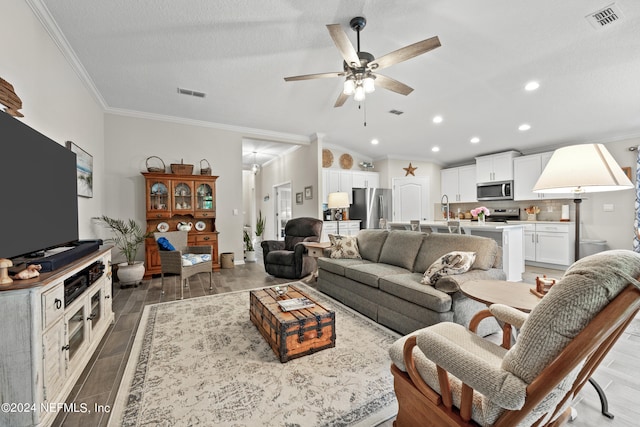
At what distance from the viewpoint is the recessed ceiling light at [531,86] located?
139 inches

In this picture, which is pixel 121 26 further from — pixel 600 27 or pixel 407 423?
pixel 600 27

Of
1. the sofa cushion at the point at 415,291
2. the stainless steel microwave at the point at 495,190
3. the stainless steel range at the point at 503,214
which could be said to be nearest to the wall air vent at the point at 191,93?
the sofa cushion at the point at 415,291

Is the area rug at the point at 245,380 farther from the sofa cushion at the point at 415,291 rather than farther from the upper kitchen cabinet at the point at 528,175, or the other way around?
the upper kitchen cabinet at the point at 528,175

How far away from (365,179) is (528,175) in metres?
3.61

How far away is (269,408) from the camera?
1.54m

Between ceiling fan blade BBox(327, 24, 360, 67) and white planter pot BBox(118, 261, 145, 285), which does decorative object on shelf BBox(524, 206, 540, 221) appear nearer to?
ceiling fan blade BBox(327, 24, 360, 67)

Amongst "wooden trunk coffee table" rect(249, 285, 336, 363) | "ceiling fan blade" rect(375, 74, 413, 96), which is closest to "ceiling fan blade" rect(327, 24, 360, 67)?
"ceiling fan blade" rect(375, 74, 413, 96)

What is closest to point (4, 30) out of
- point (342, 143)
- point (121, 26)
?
point (121, 26)

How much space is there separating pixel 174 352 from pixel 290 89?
3502 millimetres

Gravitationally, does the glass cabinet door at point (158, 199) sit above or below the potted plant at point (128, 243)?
above

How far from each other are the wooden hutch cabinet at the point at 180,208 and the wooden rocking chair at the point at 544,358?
4.45m

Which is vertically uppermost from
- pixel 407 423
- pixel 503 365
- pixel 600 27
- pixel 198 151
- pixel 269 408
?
pixel 600 27

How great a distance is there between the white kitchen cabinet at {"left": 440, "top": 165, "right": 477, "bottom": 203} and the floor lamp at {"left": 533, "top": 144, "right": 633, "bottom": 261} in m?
5.53

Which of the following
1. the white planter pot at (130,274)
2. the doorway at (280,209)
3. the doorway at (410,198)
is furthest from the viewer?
the doorway at (280,209)
